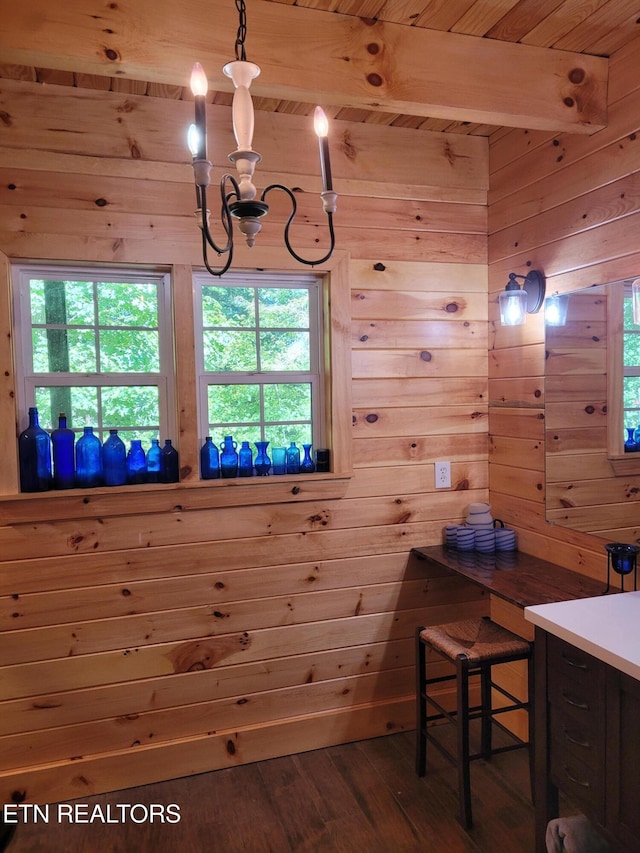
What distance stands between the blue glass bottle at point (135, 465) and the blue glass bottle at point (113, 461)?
0.04m

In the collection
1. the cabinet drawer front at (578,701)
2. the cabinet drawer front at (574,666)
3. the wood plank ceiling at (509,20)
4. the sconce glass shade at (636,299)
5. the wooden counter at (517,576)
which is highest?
the wood plank ceiling at (509,20)

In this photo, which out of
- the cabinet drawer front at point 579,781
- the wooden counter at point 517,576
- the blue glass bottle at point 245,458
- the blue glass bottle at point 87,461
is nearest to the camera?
the cabinet drawer front at point 579,781

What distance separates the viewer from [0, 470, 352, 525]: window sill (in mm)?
2266

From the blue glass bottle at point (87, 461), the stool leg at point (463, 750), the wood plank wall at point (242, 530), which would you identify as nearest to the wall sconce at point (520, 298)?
the wood plank wall at point (242, 530)

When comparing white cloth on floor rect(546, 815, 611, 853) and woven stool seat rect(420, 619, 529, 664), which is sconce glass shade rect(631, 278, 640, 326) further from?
white cloth on floor rect(546, 815, 611, 853)

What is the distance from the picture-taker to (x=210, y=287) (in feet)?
8.42

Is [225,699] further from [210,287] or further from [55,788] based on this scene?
[210,287]

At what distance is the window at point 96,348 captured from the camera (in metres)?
2.37

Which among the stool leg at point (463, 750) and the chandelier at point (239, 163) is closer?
the chandelier at point (239, 163)

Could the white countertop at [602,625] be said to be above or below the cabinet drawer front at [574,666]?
above

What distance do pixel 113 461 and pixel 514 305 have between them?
1.70 metres

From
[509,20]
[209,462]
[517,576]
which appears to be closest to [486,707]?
[517,576]

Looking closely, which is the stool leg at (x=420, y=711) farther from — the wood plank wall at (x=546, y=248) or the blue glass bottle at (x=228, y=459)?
the blue glass bottle at (x=228, y=459)

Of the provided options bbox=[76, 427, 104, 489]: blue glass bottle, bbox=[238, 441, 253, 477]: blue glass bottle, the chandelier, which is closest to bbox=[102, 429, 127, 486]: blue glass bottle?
bbox=[76, 427, 104, 489]: blue glass bottle
